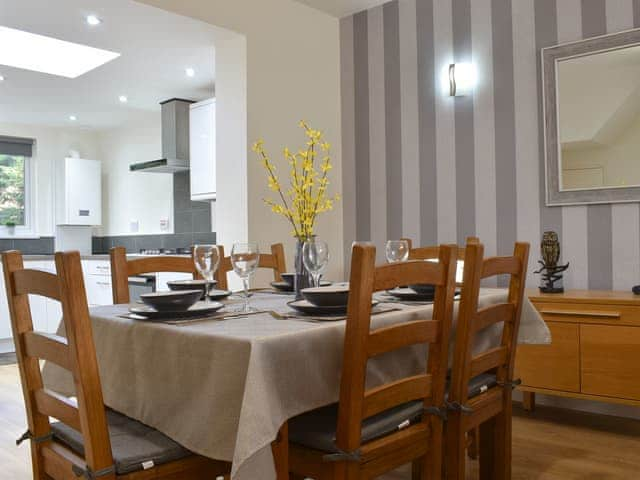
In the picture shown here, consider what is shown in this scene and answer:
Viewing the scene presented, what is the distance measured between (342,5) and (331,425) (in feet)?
11.4

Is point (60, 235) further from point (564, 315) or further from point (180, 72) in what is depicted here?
point (564, 315)

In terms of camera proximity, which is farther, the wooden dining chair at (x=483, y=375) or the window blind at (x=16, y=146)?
the window blind at (x=16, y=146)

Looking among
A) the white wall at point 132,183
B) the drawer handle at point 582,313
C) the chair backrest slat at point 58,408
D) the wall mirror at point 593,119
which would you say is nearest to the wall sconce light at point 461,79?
the wall mirror at point 593,119

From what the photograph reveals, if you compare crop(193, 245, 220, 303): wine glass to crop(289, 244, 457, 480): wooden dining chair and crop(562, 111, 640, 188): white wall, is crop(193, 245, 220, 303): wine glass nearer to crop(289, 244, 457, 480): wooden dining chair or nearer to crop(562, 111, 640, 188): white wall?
crop(289, 244, 457, 480): wooden dining chair

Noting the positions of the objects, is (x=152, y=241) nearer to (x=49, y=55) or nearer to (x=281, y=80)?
(x=49, y=55)

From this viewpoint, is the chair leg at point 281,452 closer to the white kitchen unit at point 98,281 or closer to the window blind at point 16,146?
the white kitchen unit at point 98,281

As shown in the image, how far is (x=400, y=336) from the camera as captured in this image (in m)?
1.46

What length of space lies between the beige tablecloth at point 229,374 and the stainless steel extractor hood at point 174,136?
389cm

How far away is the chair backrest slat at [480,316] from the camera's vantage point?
1.71m

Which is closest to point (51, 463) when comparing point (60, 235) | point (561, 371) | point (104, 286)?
point (561, 371)

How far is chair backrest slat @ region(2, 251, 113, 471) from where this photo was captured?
4.10ft

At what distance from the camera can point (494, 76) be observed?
364 centimetres

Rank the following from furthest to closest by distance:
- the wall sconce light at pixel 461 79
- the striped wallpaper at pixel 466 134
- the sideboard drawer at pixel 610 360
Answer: the wall sconce light at pixel 461 79, the striped wallpaper at pixel 466 134, the sideboard drawer at pixel 610 360

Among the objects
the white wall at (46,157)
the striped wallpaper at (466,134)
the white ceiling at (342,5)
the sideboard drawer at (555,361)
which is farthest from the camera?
the white wall at (46,157)
